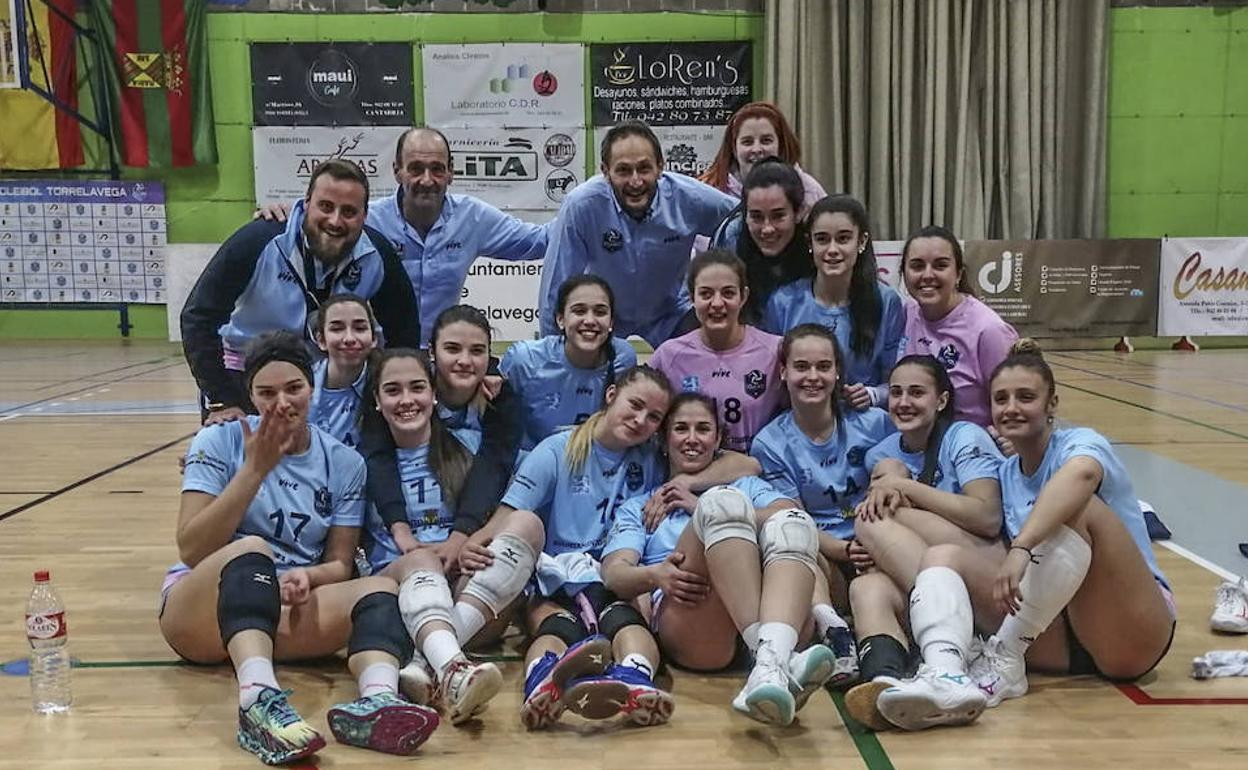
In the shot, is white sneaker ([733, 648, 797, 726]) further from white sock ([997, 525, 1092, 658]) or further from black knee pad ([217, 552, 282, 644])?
black knee pad ([217, 552, 282, 644])

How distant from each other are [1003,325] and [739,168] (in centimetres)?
154

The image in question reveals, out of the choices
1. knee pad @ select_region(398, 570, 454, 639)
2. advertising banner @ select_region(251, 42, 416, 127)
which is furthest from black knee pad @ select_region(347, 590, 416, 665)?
advertising banner @ select_region(251, 42, 416, 127)

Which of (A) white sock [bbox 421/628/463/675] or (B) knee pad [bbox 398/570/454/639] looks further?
(B) knee pad [bbox 398/570/454/639]

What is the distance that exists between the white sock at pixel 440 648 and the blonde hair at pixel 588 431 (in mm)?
717

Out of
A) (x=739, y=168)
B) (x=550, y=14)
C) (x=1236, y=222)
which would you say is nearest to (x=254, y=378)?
(x=739, y=168)

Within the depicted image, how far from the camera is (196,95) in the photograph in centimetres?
1176

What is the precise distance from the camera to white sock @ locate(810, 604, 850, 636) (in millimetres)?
2934

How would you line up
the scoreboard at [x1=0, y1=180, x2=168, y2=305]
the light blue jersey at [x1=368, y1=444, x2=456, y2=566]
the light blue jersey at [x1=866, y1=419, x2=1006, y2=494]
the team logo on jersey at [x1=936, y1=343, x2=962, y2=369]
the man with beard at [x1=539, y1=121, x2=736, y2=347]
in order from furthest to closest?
the scoreboard at [x1=0, y1=180, x2=168, y2=305]
the man with beard at [x1=539, y1=121, x2=736, y2=347]
the team logo on jersey at [x1=936, y1=343, x2=962, y2=369]
the light blue jersey at [x1=368, y1=444, x2=456, y2=566]
the light blue jersey at [x1=866, y1=419, x2=1006, y2=494]

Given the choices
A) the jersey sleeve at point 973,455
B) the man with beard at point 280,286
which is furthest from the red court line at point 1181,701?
the man with beard at point 280,286

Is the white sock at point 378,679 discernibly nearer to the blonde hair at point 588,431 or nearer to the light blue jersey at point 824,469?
the blonde hair at point 588,431

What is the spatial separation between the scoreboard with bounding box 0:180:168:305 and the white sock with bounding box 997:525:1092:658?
449 inches

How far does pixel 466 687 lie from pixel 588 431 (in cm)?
101

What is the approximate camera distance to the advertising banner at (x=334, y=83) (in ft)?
38.3

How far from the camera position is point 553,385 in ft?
11.9
